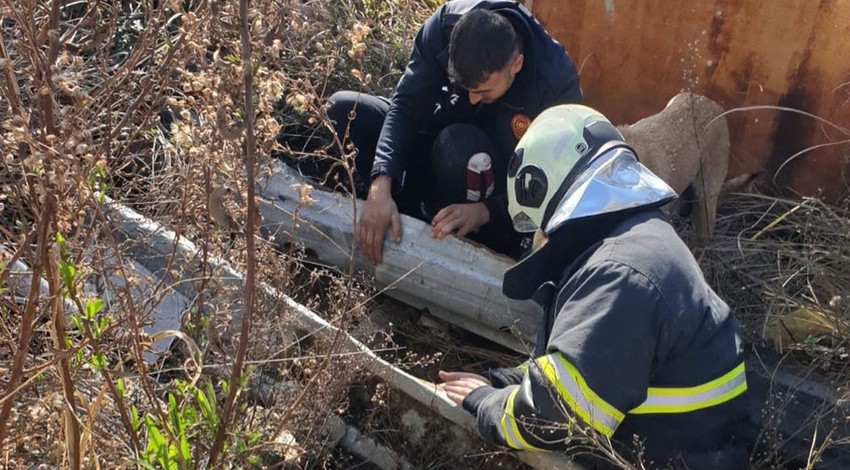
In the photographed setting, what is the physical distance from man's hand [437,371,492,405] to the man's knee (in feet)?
2.96

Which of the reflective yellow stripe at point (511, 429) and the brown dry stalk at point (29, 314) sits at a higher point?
the brown dry stalk at point (29, 314)

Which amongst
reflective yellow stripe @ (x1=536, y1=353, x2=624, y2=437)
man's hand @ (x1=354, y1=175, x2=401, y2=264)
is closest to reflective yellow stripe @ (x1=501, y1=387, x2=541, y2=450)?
reflective yellow stripe @ (x1=536, y1=353, x2=624, y2=437)

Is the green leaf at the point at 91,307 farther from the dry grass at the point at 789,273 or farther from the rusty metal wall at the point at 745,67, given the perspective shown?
the rusty metal wall at the point at 745,67

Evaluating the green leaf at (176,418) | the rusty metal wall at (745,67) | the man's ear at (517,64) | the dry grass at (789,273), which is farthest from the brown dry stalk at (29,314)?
the rusty metal wall at (745,67)

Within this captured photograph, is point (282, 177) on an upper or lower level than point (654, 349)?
lower

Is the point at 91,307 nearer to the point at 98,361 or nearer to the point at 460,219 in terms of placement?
the point at 98,361

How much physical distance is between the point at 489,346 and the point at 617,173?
1.17m

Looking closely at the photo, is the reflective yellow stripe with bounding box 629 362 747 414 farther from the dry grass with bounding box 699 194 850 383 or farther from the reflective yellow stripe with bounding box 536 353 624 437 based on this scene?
the dry grass with bounding box 699 194 850 383

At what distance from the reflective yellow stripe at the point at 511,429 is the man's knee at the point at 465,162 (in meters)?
1.19

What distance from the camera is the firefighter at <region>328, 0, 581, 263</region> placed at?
129 inches

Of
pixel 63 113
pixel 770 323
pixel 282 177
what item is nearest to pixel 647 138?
pixel 770 323

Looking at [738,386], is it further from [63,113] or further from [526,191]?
[63,113]

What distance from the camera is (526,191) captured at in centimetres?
254

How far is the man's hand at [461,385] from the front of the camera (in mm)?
2748
